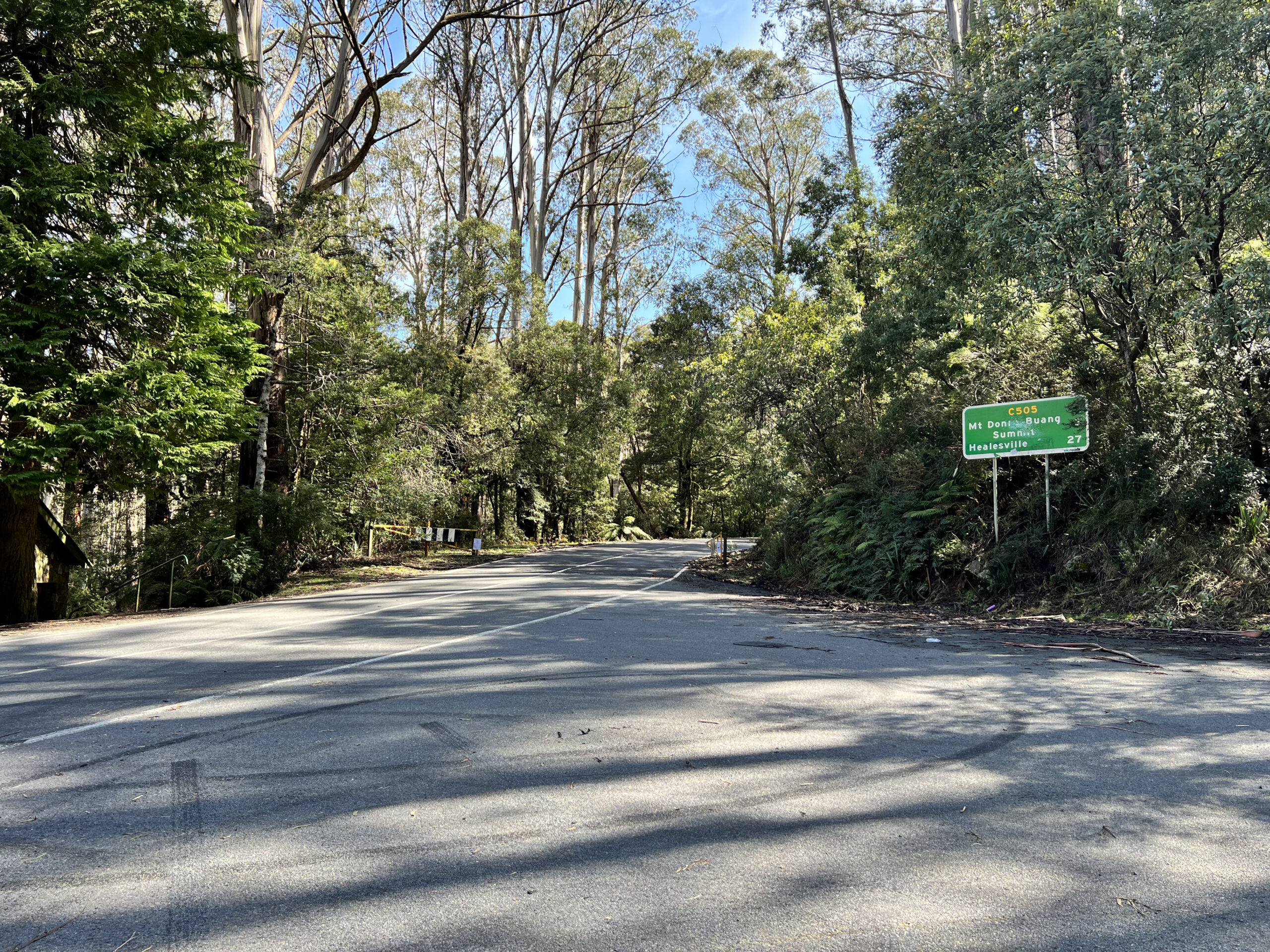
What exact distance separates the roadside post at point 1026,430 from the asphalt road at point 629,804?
5848 mm

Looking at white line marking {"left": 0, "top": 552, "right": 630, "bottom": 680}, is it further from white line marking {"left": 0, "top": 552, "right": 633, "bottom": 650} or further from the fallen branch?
the fallen branch

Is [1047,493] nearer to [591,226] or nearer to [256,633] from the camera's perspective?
[256,633]

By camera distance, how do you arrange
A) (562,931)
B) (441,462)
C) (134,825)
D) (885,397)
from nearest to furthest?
(562,931)
(134,825)
(885,397)
(441,462)

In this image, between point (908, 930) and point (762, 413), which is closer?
point (908, 930)

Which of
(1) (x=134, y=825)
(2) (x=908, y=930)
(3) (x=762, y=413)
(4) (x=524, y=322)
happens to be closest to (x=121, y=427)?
(1) (x=134, y=825)

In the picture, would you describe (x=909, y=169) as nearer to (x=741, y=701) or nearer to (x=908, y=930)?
(x=741, y=701)

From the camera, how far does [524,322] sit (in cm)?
3247

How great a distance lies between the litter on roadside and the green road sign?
4864 mm

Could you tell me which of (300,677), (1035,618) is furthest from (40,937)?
(1035,618)

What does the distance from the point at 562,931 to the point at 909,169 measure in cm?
1490

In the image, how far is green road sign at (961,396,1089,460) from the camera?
12656mm

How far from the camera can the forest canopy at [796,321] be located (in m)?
10.9

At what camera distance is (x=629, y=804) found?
3.80m

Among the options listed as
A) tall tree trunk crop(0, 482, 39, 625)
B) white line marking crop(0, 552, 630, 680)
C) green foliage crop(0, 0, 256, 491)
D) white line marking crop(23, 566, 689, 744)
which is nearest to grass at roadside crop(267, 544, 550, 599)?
white line marking crop(0, 552, 630, 680)
